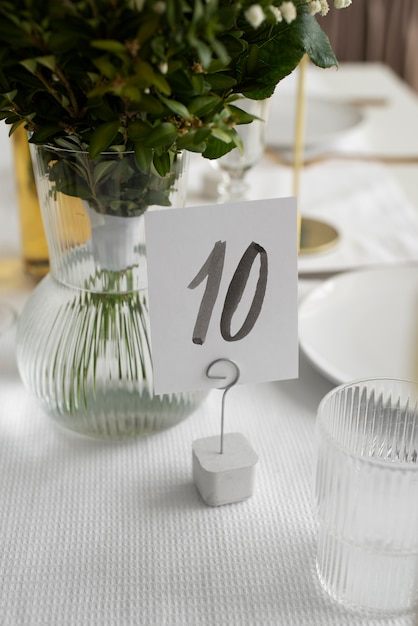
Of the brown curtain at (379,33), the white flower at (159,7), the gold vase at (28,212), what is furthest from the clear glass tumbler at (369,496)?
the brown curtain at (379,33)

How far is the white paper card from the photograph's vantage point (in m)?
0.52

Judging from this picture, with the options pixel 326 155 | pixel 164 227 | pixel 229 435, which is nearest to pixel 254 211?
pixel 164 227

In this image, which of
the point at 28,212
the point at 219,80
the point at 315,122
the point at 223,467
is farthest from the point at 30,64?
the point at 315,122

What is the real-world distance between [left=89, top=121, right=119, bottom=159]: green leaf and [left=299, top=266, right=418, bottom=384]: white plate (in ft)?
1.04

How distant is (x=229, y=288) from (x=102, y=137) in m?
0.13

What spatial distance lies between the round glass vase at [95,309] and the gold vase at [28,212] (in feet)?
0.77

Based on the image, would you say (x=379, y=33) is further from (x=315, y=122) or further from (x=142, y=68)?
(x=142, y=68)

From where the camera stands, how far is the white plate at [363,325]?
0.74 metres

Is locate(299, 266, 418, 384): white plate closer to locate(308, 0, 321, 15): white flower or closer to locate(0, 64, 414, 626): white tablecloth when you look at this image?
locate(0, 64, 414, 626): white tablecloth

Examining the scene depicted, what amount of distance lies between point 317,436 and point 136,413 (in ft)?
0.62

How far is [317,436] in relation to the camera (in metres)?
0.47

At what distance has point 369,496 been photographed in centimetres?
45

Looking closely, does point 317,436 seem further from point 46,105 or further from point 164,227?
point 46,105

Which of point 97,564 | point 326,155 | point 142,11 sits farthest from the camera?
point 326,155
